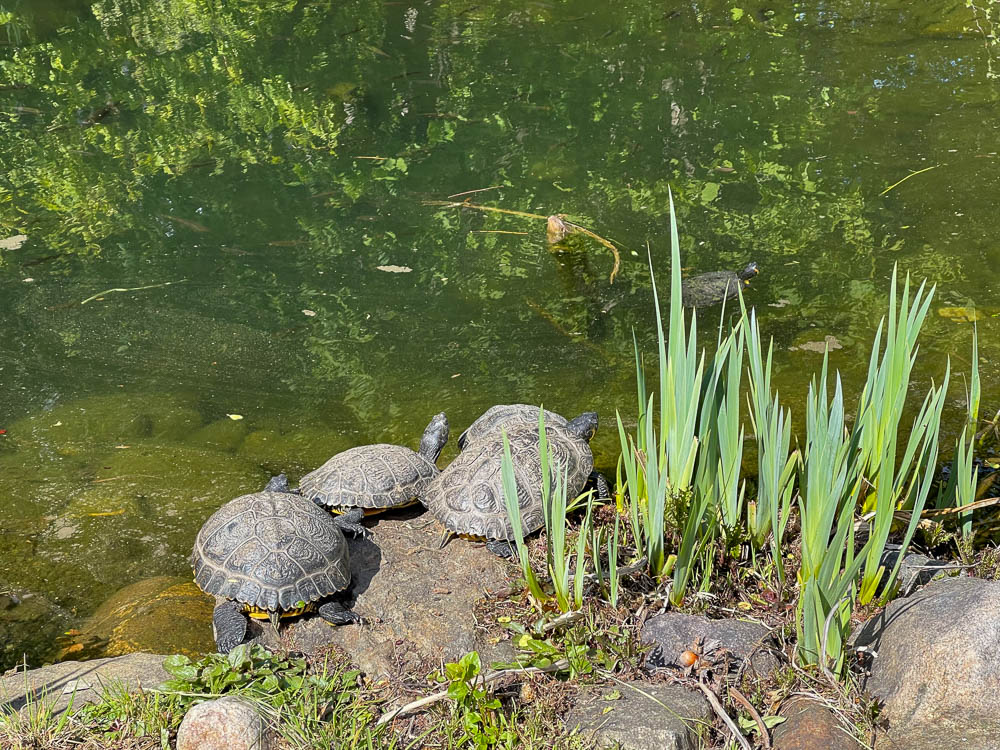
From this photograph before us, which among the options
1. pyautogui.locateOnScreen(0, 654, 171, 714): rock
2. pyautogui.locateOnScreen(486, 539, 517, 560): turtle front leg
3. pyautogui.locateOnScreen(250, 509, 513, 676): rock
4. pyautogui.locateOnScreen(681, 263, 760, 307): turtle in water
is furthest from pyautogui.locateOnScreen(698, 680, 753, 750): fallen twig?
pyautogui.locateOnScreen(681, 263, 760, 307): turtle in water

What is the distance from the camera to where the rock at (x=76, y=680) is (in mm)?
2887

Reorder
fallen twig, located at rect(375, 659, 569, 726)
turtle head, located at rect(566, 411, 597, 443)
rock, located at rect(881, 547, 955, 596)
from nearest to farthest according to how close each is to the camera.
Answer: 1. fallen twig, located at rect(375, 659, 569, 726)
2. rock, located at rect(881, 547, 955, 596)
3. turtle head, located at rect(566, 411, 597, 443)

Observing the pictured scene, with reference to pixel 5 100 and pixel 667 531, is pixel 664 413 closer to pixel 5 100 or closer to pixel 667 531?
pixel 667 531

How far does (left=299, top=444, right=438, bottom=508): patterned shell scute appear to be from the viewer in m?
3.91

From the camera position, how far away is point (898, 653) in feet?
8.73

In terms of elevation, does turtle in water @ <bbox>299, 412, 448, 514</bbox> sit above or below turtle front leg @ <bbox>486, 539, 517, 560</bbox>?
above

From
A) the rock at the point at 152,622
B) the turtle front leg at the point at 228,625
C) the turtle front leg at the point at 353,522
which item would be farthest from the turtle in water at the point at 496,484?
the rock at the point at 152,622

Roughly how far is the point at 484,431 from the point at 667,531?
4.08 feet

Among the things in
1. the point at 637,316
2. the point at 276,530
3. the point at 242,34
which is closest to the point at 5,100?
the point at 242,34

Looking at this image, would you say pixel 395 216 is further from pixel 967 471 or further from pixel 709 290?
pixel 967 471

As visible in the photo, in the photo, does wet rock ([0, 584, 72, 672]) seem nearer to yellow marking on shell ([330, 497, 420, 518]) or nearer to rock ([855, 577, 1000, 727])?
yellow marking on shell ([330, 497, 420, 518])

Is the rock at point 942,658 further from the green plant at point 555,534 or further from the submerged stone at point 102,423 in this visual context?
the submerged stone at point 102,423

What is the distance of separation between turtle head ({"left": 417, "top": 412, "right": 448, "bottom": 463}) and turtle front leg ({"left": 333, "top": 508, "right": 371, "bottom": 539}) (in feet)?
2.11

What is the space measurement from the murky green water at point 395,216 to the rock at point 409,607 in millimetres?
976
